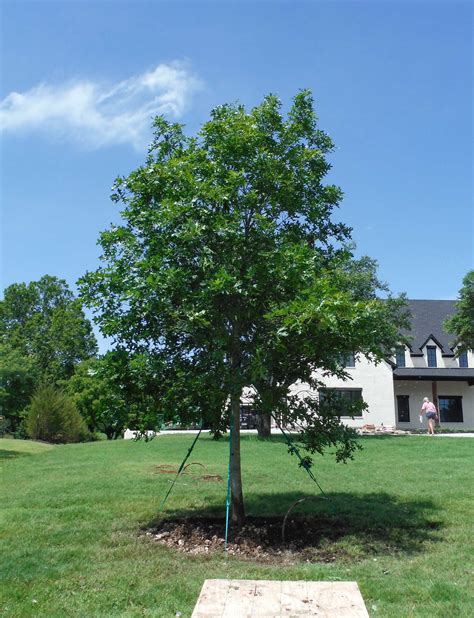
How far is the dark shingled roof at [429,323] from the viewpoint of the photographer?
4319cm

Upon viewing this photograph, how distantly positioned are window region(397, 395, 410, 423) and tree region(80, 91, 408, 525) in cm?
3442

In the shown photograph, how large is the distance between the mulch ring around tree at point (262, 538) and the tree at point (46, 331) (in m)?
42.8

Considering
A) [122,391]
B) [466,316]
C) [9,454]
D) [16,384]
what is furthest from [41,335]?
[122,391]

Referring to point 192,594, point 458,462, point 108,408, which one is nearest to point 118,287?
point 108,408

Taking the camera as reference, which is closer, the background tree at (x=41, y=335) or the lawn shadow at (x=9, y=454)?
the lawn shadow at (x=9, y=454)

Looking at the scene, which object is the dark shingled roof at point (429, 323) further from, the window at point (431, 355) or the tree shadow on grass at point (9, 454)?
Result: the tree shadow on grass at point (9, 454)

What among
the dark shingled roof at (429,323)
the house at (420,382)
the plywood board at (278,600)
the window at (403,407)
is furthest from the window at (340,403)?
the window at (403,407)

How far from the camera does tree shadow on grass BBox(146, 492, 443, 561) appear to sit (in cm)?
774

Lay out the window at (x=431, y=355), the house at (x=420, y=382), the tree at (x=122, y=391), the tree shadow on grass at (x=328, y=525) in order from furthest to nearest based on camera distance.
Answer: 1. the window at (x=431, y=355)
2. the house at (x=420, y=382)
3. the tree at (x=122, y=391)
4. the tree shadow on grass at (x=328, y=525)

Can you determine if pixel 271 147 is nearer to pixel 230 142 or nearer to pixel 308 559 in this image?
pixel 230 142

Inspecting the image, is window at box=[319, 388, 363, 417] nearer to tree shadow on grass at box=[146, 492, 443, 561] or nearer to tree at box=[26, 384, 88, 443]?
tree shadow on grass at box=[146, 492, 443, 561]

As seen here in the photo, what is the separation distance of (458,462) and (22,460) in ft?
43.8

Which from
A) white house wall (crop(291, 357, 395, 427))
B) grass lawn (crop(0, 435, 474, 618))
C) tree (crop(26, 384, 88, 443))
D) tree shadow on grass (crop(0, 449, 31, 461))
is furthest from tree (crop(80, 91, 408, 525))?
white house wall (crop(291, 357, 395, 427))

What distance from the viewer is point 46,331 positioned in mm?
57875
